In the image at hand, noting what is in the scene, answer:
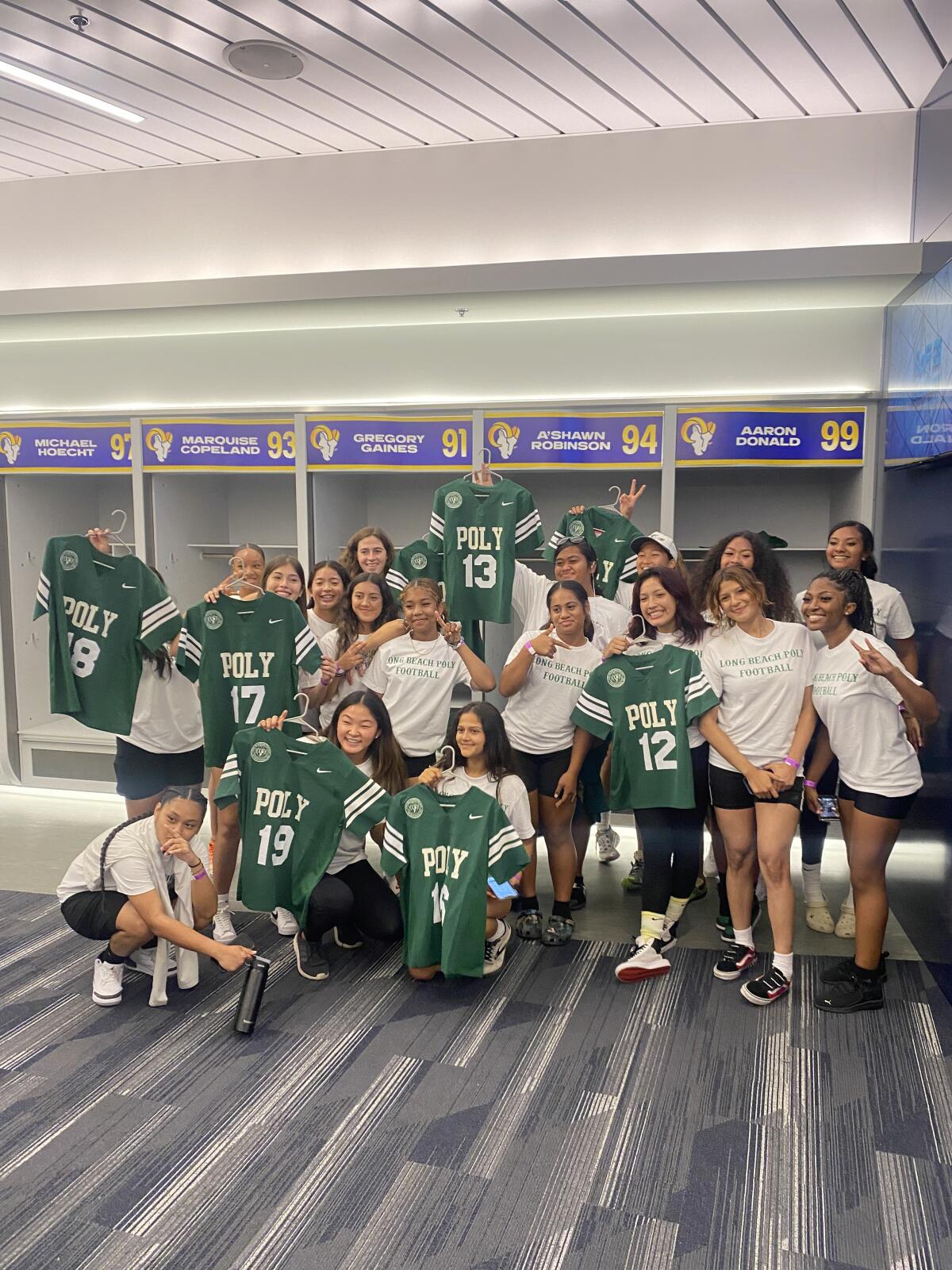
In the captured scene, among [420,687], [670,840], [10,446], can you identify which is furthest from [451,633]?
[10,446]

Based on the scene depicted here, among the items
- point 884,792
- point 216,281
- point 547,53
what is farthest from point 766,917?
point 216,281

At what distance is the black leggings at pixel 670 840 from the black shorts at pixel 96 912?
1.87 m

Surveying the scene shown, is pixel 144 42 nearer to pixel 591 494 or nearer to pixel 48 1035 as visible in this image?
pixel 591 494

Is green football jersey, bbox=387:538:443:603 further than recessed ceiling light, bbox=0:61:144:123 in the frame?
Yes

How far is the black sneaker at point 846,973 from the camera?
340 centimetres

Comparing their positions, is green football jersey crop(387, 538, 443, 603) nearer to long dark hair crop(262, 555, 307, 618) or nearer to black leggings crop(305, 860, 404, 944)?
long dark hair crop(262, 555, 307, 618)

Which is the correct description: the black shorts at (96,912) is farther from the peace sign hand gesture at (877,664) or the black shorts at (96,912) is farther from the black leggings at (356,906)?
the peace sign hand gesture at (877,664)

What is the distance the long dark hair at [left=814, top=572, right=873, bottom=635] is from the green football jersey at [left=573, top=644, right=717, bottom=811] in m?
0.55

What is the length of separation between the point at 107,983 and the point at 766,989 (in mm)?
2246

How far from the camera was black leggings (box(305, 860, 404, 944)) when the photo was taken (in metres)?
3.60

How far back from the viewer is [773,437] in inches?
192

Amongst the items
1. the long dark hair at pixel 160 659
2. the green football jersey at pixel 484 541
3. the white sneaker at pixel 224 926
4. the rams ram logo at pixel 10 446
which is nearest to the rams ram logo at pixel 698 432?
the green football jersey at pixel 484 541

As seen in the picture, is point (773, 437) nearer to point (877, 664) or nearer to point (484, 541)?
point (484, 541)

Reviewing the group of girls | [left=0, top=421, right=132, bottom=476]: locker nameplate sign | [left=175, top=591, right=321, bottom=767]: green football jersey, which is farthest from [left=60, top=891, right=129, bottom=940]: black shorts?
[left=0, top=421, right=132, bottom=476]: locker nameplate sign
